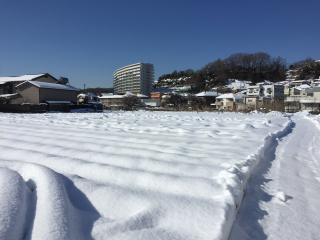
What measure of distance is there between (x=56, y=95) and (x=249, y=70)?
47928 millimetres

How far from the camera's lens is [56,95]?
58.7 ft

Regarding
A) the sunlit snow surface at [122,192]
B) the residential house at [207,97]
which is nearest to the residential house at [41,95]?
the sunlit snow surface at [122,192]

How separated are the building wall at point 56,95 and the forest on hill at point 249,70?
123ft

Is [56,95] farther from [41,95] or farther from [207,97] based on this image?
[207,97]

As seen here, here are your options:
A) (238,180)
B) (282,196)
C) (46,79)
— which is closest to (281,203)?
(282,196)

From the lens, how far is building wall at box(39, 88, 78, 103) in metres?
16.9

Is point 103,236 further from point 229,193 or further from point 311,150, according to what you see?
point 311,150

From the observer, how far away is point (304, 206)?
1178 millimetres

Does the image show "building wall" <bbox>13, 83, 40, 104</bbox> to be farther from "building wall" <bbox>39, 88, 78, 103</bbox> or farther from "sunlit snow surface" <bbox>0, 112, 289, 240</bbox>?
"sunlit snow surface" <bbox>0, 112, 289, 240</bbox>

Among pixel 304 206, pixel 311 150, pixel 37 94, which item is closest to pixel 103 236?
pixel 304 206

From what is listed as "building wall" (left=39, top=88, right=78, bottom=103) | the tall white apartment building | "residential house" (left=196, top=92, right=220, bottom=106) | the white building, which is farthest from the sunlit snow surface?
the tall white apartment building

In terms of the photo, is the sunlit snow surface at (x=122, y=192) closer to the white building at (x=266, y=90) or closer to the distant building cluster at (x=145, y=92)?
the distant building cluster at (x=145, y=92)

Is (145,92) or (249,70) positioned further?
(145,92)

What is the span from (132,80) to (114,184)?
59411 mm
